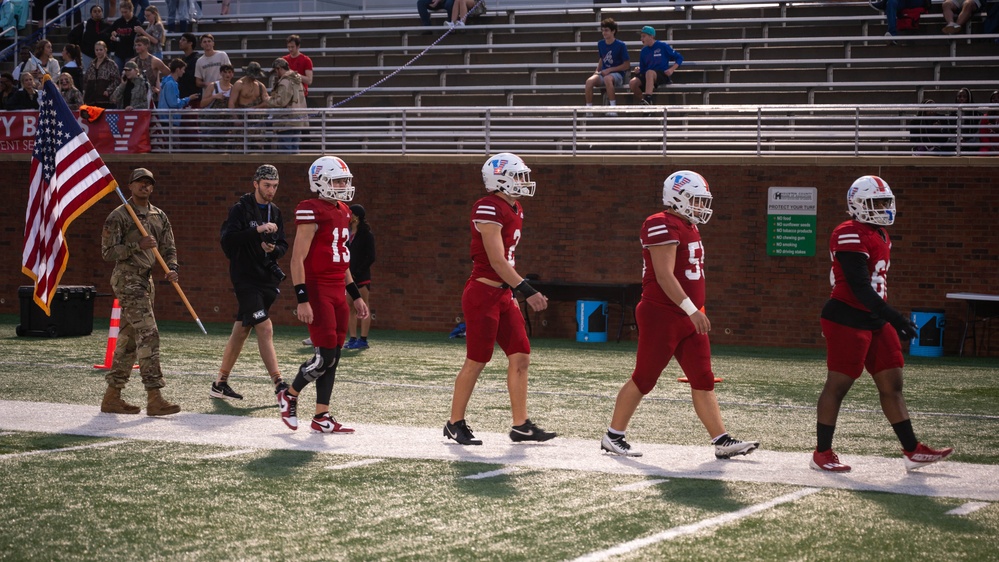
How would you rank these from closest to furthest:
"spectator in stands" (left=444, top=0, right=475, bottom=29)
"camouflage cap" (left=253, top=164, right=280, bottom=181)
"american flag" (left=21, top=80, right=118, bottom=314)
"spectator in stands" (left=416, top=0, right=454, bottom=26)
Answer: "camouflage cap" (left=253, top=164, right=280, bottom=181) < "american flag" (left=21, top=80, right=118, bottom=314) < "spectator in stands" (left=444, top=0, right=475, bottom=29) < "spectator in stands" (left=416, top=0, right=454, bottom=26)

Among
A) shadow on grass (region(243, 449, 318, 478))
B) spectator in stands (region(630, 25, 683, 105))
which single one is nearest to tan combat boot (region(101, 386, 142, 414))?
shadow on grass (region(243, 449, 318, 478))

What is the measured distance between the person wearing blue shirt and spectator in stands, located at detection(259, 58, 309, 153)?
5.53 ft

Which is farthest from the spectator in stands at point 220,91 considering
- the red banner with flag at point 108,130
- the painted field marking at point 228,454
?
the painted field marking at point 228,454

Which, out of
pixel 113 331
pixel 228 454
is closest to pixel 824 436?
pixel 228 454

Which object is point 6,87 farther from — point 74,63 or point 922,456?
point 922,456

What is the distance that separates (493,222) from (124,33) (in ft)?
54.1

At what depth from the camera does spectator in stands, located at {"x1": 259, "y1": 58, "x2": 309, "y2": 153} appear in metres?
19.9

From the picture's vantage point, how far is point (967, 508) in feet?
20.8

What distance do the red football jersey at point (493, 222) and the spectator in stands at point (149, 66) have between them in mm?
14700

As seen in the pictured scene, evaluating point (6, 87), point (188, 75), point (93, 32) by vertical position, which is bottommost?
point (6, 87)

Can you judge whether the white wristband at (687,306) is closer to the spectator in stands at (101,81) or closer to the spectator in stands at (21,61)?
the spectator in stands at (101,81)

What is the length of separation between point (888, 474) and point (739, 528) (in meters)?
1.91

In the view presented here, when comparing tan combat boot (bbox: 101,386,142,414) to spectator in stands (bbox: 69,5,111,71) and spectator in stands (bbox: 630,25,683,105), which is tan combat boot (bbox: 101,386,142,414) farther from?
spectator in stands (bbox: 69,5,111,71)

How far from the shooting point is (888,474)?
23.9 ft
